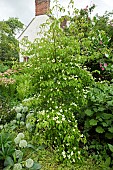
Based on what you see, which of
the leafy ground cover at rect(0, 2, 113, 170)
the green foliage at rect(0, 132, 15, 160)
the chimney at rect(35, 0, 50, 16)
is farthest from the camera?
the chimney at rect(35, 0, 50, 16)

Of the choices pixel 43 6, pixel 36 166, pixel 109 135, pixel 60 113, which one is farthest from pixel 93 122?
pixel 43 6

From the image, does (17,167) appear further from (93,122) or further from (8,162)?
(93,122)

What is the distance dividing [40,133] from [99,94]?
0.88 m

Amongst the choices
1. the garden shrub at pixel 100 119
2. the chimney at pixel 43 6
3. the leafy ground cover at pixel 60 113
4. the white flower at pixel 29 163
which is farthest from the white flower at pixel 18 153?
the chimney at pixel 43 6

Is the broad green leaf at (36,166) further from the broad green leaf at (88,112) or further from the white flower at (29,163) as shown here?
the broad green leaf at (88,112)

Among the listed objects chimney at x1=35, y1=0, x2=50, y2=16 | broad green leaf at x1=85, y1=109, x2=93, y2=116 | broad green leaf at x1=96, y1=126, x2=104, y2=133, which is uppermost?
chimney at x1=35, y1=0, x2=50, y2=16

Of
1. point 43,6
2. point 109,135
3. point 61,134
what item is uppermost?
point 43,6

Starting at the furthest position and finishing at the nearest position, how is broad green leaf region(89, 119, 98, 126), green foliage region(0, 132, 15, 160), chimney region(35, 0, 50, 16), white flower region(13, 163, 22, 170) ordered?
chimney region(35, 0, 50, 16), broad green leaf region(89, 119, 98, 126), green foliage region(0, 132, 15, 160), white flower region(13, 163, 22, 170)

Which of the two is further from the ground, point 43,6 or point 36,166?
point 43,6

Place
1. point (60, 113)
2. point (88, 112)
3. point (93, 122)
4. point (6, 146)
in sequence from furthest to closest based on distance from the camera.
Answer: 1. point (88, 112)
2. point (93, 122)
3. point (60, 113)
4. point (6, 146)

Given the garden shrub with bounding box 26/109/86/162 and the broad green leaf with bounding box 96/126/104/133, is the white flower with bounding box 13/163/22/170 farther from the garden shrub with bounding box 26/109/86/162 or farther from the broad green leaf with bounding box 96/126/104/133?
the broad green leaf with bounding box 96/126/104/133

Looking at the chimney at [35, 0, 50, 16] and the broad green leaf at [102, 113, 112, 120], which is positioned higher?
the chimney at [35, 0, 50, 16]

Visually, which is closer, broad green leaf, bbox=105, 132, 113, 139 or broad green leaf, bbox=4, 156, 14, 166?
broad green leaf, bbox=4, 156, 14, 166

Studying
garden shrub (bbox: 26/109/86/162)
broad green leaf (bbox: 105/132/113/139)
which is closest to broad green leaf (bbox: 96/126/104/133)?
broad green leaf (bbox: 105/132/113/139)
